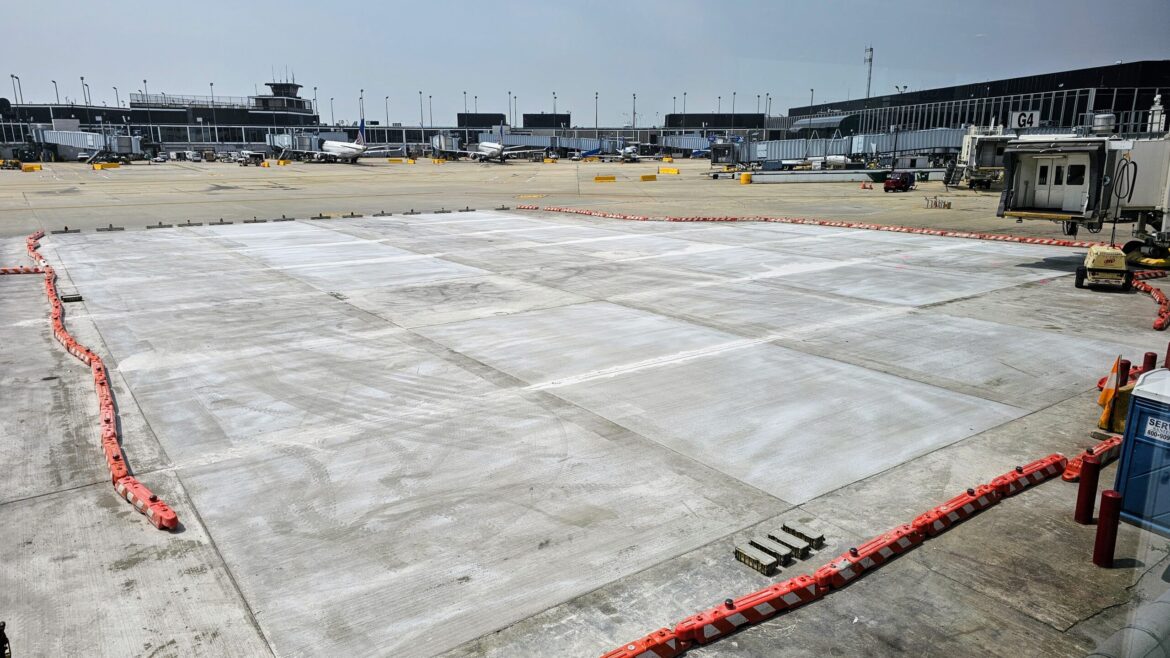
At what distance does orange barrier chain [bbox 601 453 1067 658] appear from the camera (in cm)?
584

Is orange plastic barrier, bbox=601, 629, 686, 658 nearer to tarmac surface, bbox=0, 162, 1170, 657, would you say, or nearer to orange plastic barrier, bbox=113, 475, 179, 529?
tarmac surface, bbox=0, 162, 1170, 657

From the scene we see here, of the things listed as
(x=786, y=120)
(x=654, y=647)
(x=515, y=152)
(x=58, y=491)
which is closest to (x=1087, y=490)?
(x=654, y=647)

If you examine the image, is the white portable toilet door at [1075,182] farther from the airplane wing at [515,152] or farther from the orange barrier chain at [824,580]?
the airplane wing at [515,152]

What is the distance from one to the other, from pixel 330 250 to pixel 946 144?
75770 millimetres

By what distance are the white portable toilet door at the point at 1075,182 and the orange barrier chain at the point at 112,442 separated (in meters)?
23.3

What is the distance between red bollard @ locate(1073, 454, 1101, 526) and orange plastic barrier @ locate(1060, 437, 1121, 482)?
39.3 inches

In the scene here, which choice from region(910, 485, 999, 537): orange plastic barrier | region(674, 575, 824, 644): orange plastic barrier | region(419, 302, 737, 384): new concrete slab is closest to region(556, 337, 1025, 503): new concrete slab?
region(419, 302, 737, 384): new concrete slab

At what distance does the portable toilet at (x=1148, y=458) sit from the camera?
22.6 ft

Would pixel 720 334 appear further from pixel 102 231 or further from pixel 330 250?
pixel 102 231

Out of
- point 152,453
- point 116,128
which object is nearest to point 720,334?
point 152,453

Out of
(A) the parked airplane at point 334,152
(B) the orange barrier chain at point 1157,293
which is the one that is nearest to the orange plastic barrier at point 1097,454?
(B) the orange barrier chain at point 1157,293

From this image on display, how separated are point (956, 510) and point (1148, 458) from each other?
5.67ft

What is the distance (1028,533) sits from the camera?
7.45 meters

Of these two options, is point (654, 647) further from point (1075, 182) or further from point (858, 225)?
point (858, 225)
